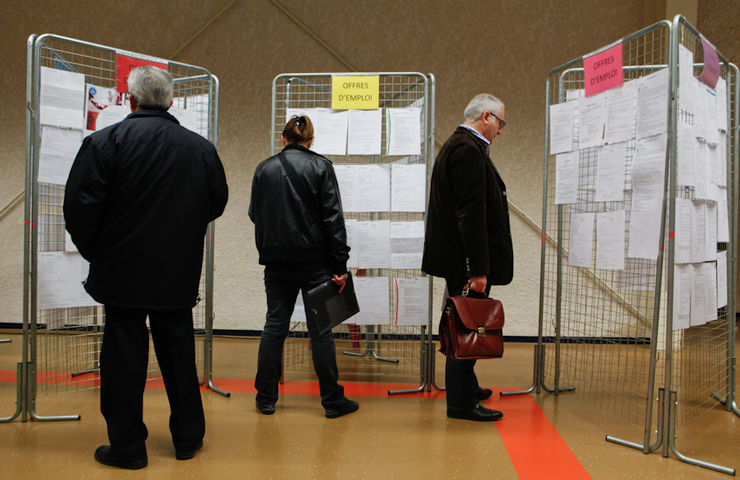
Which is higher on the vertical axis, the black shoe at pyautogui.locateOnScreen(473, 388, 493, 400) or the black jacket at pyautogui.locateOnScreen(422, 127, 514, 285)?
the black jacket at pyautogui.locateOnScreen(422, 127, 514, 285)

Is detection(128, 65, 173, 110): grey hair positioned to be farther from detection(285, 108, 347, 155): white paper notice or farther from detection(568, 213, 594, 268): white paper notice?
detection(568, 213, 594, 268): white paper notice

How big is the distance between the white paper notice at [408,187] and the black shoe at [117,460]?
1.82 meters

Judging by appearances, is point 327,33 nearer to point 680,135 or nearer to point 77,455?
point 680,135

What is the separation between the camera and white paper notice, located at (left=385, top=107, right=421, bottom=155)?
3.08m

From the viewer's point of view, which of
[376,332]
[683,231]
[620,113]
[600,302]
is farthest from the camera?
[600,302]

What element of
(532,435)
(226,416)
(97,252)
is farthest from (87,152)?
(532,435)

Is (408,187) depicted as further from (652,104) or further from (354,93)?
(652,104)

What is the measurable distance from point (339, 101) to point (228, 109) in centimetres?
187

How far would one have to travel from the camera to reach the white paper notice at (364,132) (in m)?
3.09

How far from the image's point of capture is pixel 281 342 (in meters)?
Result: 2.65

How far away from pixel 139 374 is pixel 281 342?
80cm

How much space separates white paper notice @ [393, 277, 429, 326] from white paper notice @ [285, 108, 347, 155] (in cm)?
86

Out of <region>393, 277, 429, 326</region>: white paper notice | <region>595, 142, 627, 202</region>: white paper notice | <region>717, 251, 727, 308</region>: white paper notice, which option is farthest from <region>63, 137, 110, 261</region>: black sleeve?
<region>717, 251, 727, 308</region>: white paper notice

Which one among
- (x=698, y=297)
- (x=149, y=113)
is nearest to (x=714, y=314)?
(x=698, y=297)
